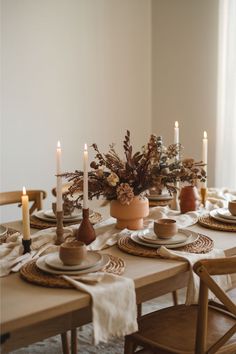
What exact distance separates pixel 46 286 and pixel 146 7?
3.23 meters

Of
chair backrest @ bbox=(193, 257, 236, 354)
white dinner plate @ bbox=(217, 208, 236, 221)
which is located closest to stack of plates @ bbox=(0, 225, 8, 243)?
chair backrest @ bbox=(193, 257, 236, 354)

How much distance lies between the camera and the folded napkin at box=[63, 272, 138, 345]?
46.1 inches

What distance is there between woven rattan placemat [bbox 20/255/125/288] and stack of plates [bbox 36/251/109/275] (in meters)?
0.01

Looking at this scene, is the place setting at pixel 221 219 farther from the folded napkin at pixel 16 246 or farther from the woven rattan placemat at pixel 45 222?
the folded napkin at pixel 16 246

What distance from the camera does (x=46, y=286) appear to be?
123 centimetres

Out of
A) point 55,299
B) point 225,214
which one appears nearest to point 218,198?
point 225,214

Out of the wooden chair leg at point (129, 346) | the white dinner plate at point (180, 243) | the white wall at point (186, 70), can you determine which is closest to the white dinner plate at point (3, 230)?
the white dinner plate at point (180, 243)

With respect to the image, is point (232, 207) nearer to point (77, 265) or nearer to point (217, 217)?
point (217, 217)

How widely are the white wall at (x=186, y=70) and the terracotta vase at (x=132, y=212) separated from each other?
187 centimetres

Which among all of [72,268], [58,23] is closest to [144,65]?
[58,23]

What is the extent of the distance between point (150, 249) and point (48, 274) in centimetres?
39

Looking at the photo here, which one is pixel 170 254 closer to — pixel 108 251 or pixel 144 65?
pixel 108 251

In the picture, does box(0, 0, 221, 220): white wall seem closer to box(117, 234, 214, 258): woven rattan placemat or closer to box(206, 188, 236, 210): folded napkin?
box(206, 188, 236, 210): folded napkin

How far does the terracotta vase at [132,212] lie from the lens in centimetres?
177
